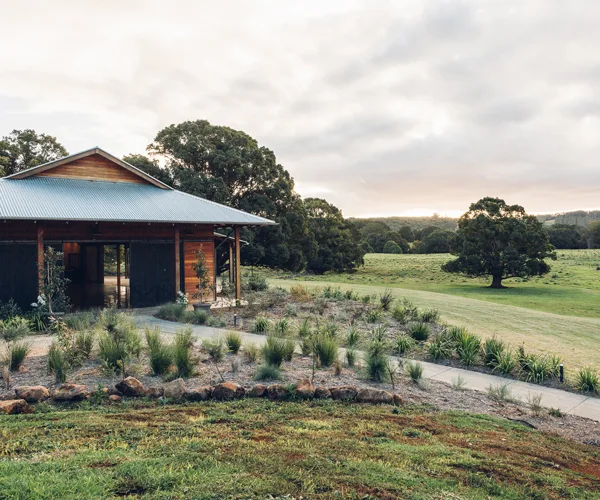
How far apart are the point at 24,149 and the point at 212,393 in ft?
114

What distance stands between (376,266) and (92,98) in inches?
1587

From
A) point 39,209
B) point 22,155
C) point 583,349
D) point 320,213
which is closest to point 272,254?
point 320,213

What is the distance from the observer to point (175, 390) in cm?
659

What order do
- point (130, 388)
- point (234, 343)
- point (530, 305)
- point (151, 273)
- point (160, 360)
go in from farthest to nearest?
point (530, 305) → point (151, 273) → point (234, 343) → point (160, 360) → point (130, 388)

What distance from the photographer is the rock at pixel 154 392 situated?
6.61 metres

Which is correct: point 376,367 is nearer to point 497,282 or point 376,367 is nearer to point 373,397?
point 373,397

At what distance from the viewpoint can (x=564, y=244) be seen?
7150cm

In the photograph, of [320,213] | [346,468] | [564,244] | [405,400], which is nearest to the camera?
[346,468]

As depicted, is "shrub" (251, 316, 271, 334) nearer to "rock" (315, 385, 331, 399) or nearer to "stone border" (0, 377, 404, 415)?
"stone border" (0, 377, 404, 415)

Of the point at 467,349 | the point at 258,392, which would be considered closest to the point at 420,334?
the point at 467,349

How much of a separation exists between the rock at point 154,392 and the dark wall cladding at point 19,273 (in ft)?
33.9

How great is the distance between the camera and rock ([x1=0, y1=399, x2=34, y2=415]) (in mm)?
5910

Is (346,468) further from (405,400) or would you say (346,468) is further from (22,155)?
(22,155)

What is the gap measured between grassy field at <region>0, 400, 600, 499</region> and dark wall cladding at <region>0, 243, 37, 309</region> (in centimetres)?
1034
